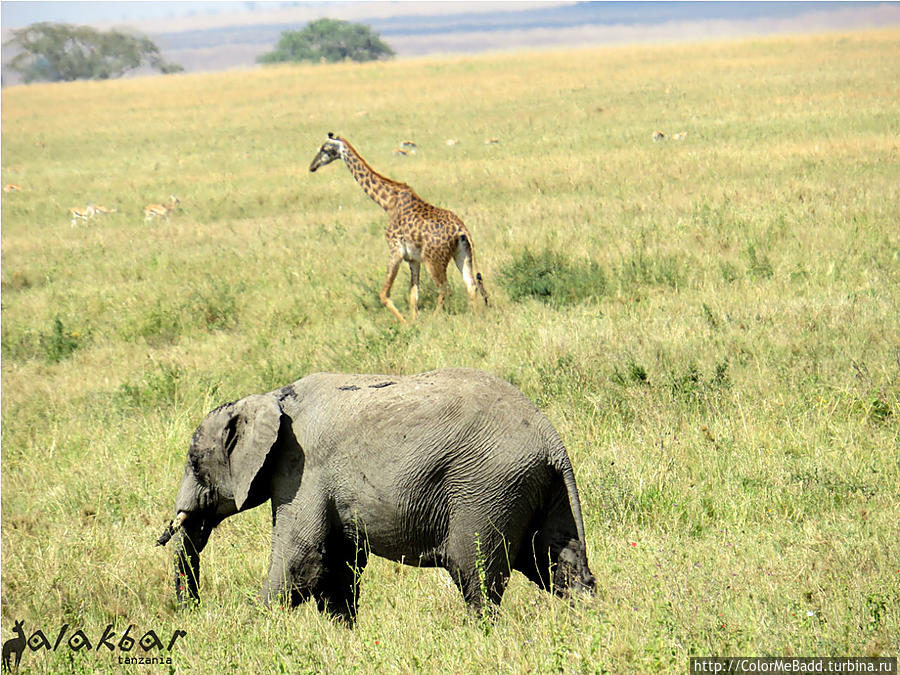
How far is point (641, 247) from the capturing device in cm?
1050

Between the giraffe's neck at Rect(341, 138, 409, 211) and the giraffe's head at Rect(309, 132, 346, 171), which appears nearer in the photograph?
the giraffe's neck at Rect(341, 138, 409, 211)

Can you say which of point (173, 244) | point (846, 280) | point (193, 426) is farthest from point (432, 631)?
point (173, 244)

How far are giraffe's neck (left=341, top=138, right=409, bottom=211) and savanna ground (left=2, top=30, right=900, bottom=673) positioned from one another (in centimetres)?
96

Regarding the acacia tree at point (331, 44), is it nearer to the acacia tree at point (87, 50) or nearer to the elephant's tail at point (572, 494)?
the acacia tree at point (87, 50)

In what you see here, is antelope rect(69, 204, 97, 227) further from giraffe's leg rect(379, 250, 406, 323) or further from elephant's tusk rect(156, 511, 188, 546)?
elephant's tusk rect(156, 511, 188, 546)

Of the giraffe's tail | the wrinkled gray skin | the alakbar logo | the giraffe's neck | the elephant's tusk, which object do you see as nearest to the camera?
the wrinkled gray skin

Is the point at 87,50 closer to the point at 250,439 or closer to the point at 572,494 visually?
the point at 250,439

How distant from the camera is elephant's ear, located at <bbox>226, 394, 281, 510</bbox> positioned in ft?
13.5

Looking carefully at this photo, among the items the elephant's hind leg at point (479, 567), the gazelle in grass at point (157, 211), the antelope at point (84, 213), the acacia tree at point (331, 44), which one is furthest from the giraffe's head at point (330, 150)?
the acacia tree at point (331, 44)

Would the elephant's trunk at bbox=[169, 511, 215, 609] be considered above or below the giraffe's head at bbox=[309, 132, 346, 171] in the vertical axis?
below

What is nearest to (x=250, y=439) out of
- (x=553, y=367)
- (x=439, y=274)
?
(x=553, y=367)

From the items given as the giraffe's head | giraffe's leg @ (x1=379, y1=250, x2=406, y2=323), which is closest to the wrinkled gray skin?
giraffe's leg @ (x1=379, y1=250, x2=406, y2=323)

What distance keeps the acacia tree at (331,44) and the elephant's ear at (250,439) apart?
3259 inches

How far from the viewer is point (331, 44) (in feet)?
282
